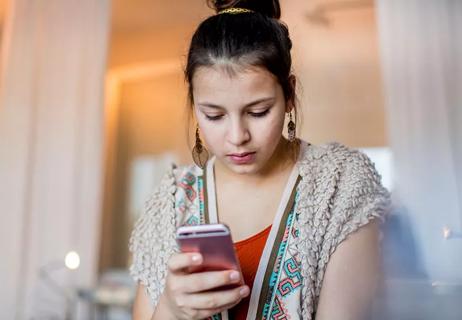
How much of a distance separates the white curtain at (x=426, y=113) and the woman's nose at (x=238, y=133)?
170 mm

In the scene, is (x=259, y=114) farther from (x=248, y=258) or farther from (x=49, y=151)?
(x=49, y=151)

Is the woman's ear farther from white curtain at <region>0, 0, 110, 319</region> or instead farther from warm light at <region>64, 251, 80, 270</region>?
warm light at <region>64, 251, 80, 270</region>

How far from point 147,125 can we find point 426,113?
5.03 ft

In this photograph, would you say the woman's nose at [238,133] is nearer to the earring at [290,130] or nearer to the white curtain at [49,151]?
the earring at [290,130]

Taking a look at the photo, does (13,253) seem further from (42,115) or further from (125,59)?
(125,59)

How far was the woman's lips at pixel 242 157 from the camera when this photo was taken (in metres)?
0.40

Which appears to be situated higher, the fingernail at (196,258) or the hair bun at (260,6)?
the hair bun at (260,6)

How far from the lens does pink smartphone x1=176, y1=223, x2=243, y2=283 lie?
0.30 meters

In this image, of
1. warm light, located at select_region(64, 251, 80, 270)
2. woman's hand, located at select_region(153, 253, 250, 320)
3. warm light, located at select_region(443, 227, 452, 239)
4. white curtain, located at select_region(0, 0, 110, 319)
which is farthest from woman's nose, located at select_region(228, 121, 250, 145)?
warm light, located at select_region(64, 251, 80, 270)

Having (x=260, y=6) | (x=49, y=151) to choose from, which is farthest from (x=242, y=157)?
(x=49, y=151)

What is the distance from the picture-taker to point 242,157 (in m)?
0.40

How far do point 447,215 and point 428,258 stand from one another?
67mm

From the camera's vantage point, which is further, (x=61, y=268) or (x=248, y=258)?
(x=61, y=268)

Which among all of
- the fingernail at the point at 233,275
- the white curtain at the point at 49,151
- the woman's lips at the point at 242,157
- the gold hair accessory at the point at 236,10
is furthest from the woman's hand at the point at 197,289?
the white curtain at the point at 49,151
